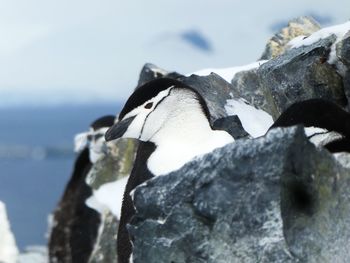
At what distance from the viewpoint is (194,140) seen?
6.34 meters

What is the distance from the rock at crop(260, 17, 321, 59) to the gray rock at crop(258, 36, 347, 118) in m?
2.72

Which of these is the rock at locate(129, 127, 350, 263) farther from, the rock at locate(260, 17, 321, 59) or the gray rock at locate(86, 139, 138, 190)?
the gray rock at locate(86, 139, 138, 190)

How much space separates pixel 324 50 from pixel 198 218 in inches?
114

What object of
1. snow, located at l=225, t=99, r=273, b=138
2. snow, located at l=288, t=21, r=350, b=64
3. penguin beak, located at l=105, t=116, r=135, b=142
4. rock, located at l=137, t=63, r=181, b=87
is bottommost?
snow, located at l=225, t=99, r=273, b=138

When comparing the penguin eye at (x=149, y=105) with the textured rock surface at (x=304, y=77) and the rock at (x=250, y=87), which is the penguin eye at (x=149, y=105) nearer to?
the textured rock surface at (x=304, y=77)

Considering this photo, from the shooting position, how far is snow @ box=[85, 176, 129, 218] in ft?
38.0

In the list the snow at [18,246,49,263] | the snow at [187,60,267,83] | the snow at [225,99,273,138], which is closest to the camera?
the snow at [225,99,273,138]

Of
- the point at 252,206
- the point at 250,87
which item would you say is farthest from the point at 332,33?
the point at 252,206

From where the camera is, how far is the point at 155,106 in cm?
664

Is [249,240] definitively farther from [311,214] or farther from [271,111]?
[271,111]

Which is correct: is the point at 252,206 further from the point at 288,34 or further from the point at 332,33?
the point at 288,34

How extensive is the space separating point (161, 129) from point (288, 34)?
403 centimetres

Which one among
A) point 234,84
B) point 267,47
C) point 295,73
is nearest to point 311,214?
point 295,73

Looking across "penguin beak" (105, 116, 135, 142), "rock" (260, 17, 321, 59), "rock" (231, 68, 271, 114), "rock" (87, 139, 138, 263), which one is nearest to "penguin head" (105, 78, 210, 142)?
"penguin beak" (105, 116, 135, 142)
